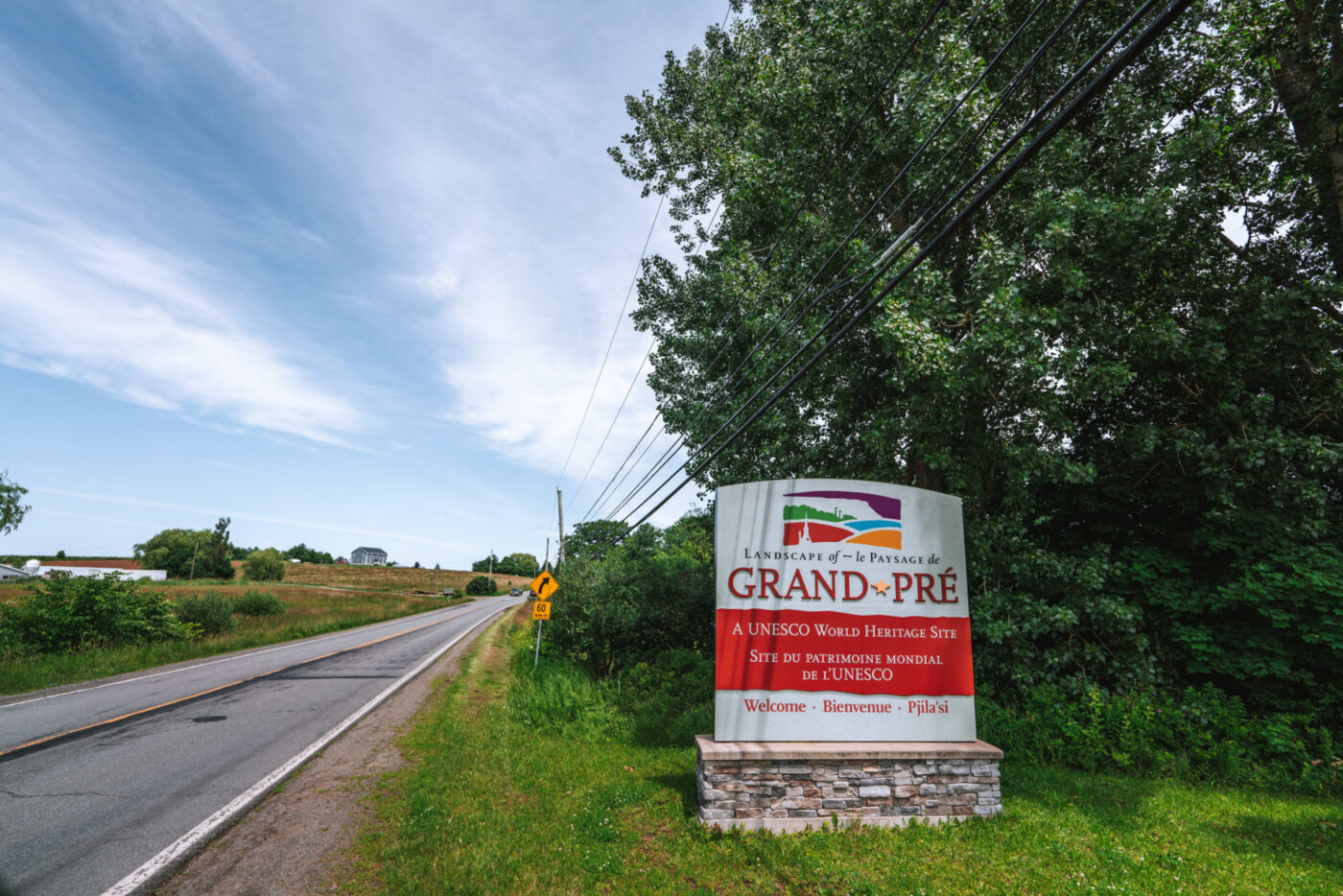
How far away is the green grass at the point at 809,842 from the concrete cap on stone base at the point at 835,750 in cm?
74

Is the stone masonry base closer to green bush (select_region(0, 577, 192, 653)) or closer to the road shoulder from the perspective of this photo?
the road shoulder

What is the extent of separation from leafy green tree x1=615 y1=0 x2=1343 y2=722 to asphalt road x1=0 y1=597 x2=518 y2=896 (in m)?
10.4

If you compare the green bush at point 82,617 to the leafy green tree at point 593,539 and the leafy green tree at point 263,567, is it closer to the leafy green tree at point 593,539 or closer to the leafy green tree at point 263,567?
the leafy green tree at point 593,539

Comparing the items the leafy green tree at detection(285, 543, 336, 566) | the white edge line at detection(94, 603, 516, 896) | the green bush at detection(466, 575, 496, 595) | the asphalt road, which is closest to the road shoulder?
the white edge line at detection(94, 603, 516, 896)

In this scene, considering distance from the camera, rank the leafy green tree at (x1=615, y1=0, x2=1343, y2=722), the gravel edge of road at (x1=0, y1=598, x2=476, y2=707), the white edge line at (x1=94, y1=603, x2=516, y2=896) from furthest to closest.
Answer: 1. the gravel edge of road at (x1=0, y1=598, x2=476, y2=707)
2. the leafy green tree at (x1=615, y1=0, x2=1343, y2=722)
3. the white edge line at (x1=94, y1=603, x2=516, y2=896)

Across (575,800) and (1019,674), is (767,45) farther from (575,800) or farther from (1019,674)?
(575,800)

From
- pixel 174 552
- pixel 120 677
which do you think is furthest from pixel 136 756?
pixel 174 552

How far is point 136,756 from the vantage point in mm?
8125

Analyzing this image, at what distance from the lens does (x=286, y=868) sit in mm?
5203

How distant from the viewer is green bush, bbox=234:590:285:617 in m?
31.2

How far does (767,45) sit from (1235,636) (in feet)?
52.1

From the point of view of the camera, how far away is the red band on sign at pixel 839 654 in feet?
23.4

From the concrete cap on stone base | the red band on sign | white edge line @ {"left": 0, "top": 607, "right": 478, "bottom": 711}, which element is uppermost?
the red band on sign

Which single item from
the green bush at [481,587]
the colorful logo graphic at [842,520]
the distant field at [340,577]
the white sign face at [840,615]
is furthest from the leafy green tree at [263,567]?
the colorful logo graphic at [842,520]
